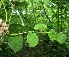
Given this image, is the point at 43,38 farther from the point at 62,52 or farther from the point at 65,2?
the point at 65,2

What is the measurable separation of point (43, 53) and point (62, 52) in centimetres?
44

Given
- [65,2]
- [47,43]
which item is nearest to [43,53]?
[47,43]

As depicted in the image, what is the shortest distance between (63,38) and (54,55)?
453 centimetres

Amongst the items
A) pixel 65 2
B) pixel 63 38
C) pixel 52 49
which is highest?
pixel 63 38

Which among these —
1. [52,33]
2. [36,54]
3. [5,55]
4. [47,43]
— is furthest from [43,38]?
[52,33]

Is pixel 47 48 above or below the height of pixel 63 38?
below

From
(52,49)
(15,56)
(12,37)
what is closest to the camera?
(12,37)

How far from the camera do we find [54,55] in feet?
18.4

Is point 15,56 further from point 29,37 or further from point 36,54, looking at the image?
point 29,37

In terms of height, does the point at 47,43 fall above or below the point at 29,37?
below

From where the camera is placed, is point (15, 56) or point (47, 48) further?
point (47, 48)

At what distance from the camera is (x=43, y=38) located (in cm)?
614

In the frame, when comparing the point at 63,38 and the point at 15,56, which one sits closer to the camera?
the point at 63,38

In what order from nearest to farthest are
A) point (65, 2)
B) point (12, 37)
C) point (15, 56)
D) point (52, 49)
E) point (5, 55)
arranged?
point (12, 37)
point (65, 2)
point (5, 55)
point (15, 56)
point (52, 49)
